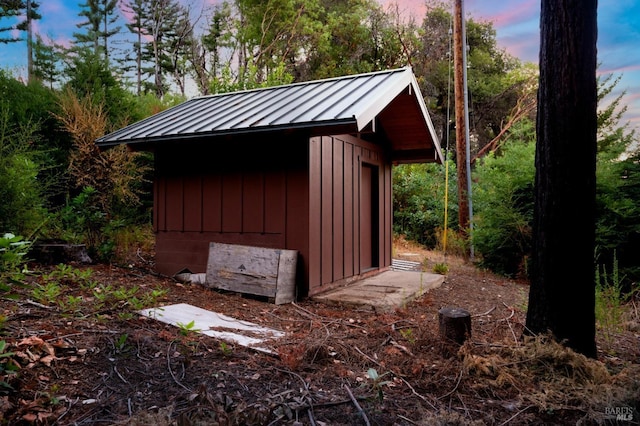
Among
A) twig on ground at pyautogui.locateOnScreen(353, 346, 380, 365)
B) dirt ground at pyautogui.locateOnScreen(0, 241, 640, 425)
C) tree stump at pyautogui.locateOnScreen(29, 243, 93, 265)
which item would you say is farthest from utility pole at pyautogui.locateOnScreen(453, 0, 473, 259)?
tree stump at pyautogui.locateOnScreen(29, 243, 93, 265)

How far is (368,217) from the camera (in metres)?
7.80

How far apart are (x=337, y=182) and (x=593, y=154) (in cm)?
373

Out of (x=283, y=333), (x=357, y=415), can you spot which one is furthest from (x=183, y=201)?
(x=357, y=415)

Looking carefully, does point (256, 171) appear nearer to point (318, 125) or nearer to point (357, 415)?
point (318, 125)

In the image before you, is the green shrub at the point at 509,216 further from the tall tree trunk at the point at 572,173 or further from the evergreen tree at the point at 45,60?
the evergreen tree at the point at 45,60

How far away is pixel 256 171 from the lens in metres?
5.94

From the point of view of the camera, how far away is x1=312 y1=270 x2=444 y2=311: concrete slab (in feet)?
17.5

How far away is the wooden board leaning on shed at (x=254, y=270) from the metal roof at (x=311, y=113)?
5.32 feet

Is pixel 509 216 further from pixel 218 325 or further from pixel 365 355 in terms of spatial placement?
pixel 218 325

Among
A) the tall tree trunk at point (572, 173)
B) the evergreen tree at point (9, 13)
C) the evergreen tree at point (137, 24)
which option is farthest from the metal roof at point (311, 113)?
the evergreen tree at point (9, 13)

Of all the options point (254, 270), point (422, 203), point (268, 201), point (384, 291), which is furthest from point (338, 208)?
point (422, 203)

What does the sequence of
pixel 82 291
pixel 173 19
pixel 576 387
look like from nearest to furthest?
1. pixel 576 387
2. pixel 82 291
3. pixel 173 19

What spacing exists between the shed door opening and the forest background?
238cm

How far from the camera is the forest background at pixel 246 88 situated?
→ 6953 mm
